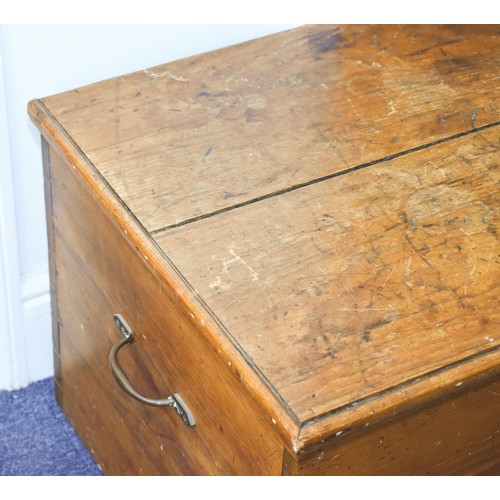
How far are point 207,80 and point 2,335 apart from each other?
50cm

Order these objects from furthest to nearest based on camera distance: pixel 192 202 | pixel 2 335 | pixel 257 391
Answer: pixel 2 335 → pixel 192 202 → pixel 257 391

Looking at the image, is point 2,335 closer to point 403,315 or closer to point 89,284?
point 89,284

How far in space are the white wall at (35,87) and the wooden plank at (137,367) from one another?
0.31 feet

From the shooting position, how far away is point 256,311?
872 mm

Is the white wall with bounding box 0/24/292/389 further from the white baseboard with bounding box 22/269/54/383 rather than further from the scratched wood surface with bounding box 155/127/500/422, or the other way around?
the scratched wood surface with bounding box 155/127/500/422

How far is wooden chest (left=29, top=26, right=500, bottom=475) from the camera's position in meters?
0.84

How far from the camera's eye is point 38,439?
1.37 meters

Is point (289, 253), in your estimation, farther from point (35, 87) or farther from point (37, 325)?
point (37, 325)

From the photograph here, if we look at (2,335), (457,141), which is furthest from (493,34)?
(2,335)

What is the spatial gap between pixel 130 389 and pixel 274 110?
13.6 inches

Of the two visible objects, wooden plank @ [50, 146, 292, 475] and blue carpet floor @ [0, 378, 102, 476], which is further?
blue carpet floor @ [0, 378, 102, 476]

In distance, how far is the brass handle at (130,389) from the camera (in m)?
0.99

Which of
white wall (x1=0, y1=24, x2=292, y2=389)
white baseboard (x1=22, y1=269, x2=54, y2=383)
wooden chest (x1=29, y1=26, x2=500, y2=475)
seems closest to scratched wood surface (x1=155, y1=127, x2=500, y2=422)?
wooden chest (x1=29, y1=26, x2=500, y2=475)

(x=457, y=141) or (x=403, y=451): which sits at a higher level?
(x=457, y=141)
